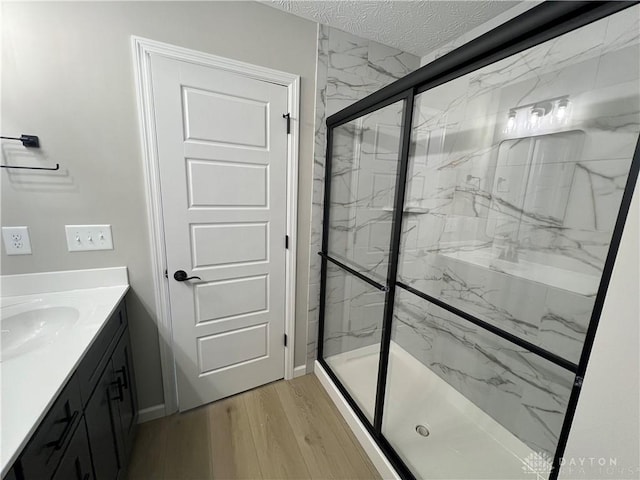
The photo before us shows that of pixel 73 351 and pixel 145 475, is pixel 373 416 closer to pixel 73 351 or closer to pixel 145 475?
pixel 145 475

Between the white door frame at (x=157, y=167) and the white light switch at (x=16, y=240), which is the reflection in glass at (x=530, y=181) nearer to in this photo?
the white door frame at (x=157, y=167)

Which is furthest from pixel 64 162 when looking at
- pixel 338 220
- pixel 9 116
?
pixel 338 220

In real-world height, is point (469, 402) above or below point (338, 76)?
below

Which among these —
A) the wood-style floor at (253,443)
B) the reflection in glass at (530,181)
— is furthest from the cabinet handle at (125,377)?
the reflection in glass at (530,181)

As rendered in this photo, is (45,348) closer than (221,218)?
Yes

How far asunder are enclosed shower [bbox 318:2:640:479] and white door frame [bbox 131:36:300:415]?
10.9 inches

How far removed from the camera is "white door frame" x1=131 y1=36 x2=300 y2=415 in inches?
51.8

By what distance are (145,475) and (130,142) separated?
1.75 meters

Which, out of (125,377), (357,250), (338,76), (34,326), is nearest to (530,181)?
(357,250)

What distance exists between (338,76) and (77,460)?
7.37 feet

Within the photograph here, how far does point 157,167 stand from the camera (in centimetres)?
140

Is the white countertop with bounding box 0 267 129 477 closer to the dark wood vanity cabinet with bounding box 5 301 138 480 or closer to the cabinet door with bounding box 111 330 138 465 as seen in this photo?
the dark wood vanity cabinet with bounding box 5 301 138 480

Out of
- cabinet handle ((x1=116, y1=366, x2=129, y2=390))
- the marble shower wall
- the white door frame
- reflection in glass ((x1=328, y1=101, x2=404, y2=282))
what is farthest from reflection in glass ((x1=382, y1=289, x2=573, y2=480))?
cabinet handle ((x1=116, y1=366, x2=129, y2=390))

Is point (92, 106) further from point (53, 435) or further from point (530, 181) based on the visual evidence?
point (530, 181)
